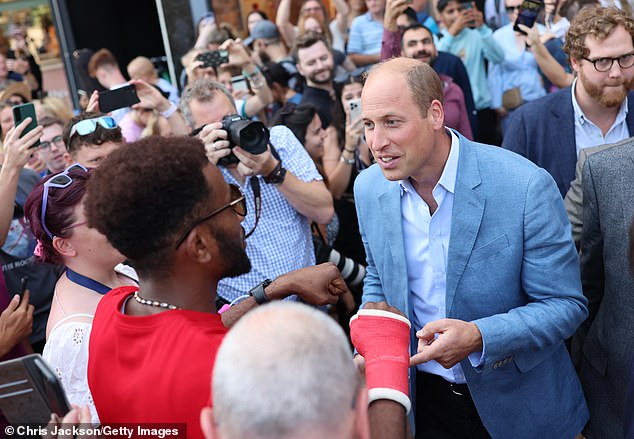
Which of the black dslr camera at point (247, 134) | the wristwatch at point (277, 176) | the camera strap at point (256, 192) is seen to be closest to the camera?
the black dslr camera at point (247, 134)

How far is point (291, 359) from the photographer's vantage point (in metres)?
1.03

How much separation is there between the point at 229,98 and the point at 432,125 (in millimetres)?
1554

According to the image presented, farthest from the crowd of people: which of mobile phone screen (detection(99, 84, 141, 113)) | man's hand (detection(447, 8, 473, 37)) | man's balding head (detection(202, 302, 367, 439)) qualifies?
man's hand (detection(447, 8, 473, 37))

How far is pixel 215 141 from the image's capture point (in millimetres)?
2822

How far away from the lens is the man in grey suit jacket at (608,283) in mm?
2262

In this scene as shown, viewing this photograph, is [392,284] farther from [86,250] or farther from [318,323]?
[318,323]

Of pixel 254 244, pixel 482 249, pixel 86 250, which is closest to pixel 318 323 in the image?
pixel 482 249

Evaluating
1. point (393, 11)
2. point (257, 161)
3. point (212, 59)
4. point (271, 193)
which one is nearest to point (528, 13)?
point (393, 11)

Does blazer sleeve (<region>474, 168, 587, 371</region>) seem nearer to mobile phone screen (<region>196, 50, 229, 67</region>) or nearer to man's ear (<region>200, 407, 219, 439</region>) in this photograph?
man's ear (<region>200, 407, 219, 439</region>)

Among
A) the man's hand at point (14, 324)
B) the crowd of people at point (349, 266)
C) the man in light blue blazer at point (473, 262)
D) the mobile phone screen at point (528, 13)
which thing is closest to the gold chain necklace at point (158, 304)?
the crowd of people at point (349, 266)

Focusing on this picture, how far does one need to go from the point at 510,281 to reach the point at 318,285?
0.63 meters

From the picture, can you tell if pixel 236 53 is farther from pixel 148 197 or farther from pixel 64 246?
pixel 148 197

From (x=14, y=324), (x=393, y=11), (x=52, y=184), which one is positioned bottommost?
(x=14, y=324)

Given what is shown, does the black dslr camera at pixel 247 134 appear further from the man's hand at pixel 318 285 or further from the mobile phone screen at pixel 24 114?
the mobile phone screen at pixel 24 114
